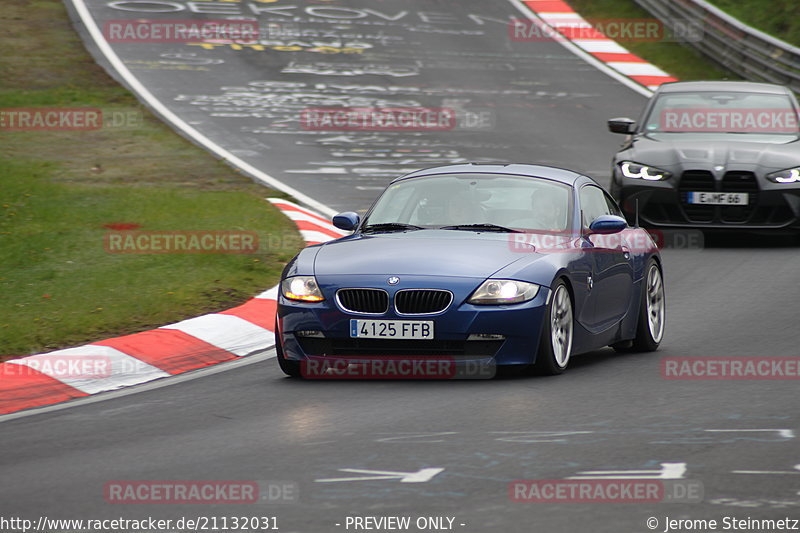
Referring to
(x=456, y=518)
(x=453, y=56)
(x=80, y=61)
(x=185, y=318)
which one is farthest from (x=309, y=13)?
(x=456, y=518)

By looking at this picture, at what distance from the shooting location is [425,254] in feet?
28.8

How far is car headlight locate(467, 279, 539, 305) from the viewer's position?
27.8 feet

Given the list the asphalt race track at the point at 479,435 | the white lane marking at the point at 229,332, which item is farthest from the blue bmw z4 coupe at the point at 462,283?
the white lane marking at the point at 229,332

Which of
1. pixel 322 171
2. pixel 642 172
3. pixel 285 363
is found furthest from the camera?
pixel 322 171

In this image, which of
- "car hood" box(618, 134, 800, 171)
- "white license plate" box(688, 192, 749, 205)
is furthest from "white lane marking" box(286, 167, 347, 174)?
"white license plate" box(688, 192, 749, 205)

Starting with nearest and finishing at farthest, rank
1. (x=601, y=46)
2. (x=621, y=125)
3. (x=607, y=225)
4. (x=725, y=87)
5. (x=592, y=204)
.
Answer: (x=607, y=225)
(x=592, y=204)
(x=621, y=125)
(x=725, y=87)
(x=601, y=46)

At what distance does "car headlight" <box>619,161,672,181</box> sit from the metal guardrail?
10.9 metres

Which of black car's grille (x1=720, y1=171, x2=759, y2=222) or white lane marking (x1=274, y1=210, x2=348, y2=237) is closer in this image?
black car's grille (x1=720, y1=171, x2=759, y2=222)

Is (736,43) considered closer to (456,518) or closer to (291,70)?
(291,70)

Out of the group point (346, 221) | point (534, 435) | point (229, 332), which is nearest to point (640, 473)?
point (534, 435)

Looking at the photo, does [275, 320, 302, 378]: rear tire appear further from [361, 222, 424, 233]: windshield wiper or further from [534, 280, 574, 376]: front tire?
[534, 280, 574, 376]: front tire

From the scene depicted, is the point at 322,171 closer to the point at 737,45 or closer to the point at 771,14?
the point at 737,45

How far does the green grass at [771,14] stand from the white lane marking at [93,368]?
2179 centimetres

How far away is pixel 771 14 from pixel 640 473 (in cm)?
2609
